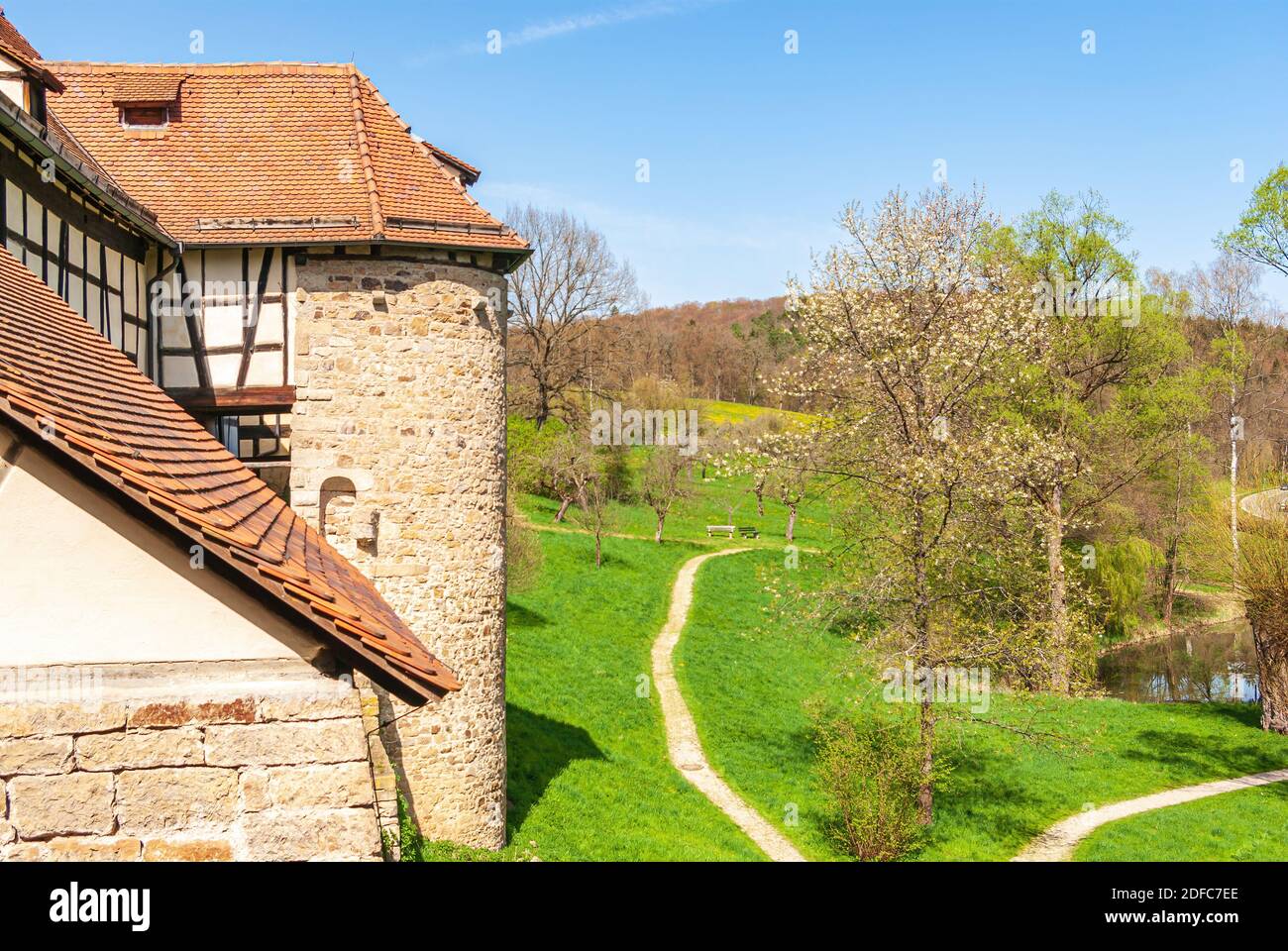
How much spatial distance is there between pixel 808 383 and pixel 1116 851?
8318mm

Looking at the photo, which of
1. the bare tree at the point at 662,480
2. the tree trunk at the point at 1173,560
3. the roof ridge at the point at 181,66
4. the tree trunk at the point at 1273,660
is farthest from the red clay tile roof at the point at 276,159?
the tree trunk at the point at 1173,560

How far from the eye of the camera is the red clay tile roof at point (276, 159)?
10.8m

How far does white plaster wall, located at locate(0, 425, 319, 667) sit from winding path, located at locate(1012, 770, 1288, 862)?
1213 cm

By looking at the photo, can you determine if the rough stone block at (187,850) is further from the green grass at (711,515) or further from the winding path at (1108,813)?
the green grass at (711,515)

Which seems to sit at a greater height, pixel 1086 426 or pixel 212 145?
pixel 212 145

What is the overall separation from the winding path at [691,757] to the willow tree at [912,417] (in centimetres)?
233

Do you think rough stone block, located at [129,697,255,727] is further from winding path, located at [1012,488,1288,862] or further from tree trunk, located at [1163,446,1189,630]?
tree trunk, located at [1163,446,1189,630]

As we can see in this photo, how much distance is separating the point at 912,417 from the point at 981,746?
6.86 m

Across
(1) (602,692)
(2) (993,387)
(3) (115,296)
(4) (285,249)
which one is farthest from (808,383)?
(3) (115,296)

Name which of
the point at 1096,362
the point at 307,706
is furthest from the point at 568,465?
the point at 307,706

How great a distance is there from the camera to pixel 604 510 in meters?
32.0

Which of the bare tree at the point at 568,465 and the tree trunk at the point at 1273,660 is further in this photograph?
the bare tree at the point at 568,465
